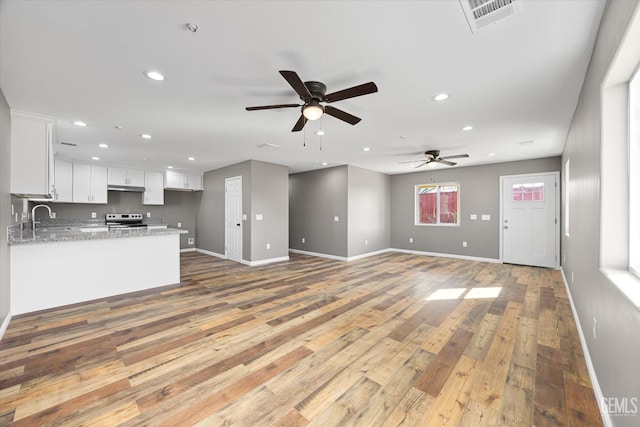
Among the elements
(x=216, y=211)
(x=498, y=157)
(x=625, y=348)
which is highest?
(x=498, y=157)

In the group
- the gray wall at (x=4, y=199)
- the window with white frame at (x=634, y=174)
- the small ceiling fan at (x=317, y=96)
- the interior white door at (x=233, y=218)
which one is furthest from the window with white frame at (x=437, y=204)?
the gray wall at (x=4, y=199)

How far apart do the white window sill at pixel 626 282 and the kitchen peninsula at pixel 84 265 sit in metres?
4.98

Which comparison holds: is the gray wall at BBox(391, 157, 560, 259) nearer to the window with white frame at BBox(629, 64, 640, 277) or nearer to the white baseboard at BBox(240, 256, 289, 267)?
the white baseboard at BBox(240, 256, 289, 267)

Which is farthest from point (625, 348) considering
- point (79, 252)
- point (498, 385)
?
point (79, 252)

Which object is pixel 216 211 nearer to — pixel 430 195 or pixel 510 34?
pixel 430 195

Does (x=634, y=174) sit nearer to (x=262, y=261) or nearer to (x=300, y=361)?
(x=300, y=361)

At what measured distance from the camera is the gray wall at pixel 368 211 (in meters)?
6.79

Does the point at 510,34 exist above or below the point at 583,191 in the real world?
above

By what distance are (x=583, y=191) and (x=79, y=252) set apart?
5.80 metres

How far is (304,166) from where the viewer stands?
22.5ft

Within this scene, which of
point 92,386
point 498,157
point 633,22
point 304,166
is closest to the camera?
point 633,22

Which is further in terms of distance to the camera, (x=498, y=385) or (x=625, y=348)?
(x=498, y=385)

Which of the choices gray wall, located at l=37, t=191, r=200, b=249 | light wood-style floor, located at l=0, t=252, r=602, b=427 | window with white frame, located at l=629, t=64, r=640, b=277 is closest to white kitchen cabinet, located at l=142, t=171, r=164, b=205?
gray wall, located at l=37, t=191, r=200, b=249

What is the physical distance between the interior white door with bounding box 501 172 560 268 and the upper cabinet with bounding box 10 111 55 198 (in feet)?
27.3
